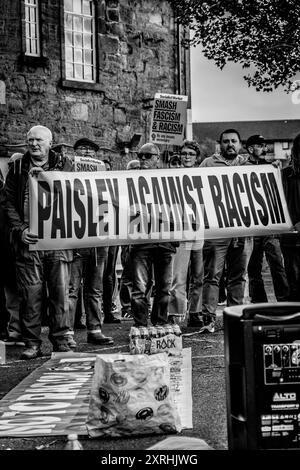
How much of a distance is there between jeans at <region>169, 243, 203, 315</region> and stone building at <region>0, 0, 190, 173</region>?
9.46 m

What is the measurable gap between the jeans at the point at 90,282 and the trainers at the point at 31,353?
97cm

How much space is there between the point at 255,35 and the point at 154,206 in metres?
20.5

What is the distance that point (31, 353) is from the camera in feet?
26.5

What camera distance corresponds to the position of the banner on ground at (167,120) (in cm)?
1294

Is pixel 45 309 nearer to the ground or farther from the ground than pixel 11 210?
nearer to the ground

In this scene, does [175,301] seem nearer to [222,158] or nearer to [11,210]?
[222,158]

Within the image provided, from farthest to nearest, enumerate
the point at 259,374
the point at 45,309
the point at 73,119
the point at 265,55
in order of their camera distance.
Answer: the point at 265,55 → the point at 73,119 → the point at 45,309 → the point at 259,374

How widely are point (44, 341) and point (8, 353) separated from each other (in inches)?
36.7

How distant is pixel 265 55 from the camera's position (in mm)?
27859

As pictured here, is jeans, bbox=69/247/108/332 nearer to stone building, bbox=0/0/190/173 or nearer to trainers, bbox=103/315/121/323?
trainers, bbox=103/315/121/323

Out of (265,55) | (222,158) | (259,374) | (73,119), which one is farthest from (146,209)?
(265,55)

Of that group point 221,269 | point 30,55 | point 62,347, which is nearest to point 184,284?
point 221,269

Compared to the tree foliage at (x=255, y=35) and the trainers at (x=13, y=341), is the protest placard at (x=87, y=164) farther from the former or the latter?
the tree foliage at (x=255, y=35)

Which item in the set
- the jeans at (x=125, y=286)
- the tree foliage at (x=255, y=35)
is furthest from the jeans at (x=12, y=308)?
the tree foliage at (x=255, y=35)
